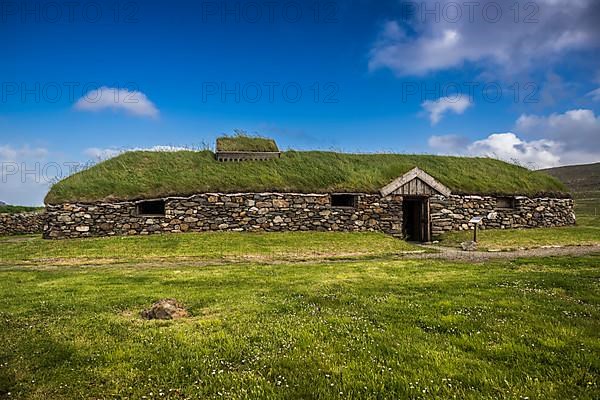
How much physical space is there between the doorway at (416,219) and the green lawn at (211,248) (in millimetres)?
4160

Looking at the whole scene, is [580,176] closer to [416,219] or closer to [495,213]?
[495,213]

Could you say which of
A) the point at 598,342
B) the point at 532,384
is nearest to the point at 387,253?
the point at 598,342

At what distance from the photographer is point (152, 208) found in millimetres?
24406

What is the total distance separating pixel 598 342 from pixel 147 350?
22.3 ft

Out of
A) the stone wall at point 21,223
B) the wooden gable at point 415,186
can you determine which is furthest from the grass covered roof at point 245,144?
the stone wall at point 21,223

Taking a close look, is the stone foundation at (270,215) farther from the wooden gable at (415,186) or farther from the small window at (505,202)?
the wooden gable at (415,186)

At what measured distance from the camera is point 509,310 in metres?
7.41

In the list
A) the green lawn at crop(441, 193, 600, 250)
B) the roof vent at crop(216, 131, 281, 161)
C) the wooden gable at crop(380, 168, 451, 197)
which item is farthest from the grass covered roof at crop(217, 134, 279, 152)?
the green lawn at crop(441, 193, 600, 250)

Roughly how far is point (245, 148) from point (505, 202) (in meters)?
19.3

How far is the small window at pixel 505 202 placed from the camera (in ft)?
90.9

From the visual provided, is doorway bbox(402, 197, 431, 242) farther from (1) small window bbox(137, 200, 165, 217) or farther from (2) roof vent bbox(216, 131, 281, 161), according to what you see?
(1) small window bbox(137, 200, 165, 217)

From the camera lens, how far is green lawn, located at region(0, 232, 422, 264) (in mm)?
17594

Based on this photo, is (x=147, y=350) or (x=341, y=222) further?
(x=341, y=222)

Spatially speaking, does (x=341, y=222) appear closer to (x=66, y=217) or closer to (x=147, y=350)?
(x=66, y=217)
